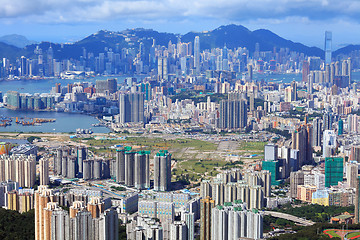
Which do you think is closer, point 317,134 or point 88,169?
point 88,169

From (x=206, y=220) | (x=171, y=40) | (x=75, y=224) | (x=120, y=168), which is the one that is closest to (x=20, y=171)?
(x=120, y=168)

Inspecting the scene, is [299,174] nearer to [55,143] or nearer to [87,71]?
[55,143]

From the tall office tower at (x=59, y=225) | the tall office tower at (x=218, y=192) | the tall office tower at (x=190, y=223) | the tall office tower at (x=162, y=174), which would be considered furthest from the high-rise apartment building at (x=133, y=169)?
the tall office tower at (x=59, y=225)

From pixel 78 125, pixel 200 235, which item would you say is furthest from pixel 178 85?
pixel 200 235

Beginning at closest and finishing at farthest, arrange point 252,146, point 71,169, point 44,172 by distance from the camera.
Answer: point 44,172
point 71,169
point 252,146

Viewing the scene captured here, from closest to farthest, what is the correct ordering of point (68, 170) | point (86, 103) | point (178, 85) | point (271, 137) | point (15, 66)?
point (68, 170)
point (271, 137)
point (86, 103)
point (178, 85)
point (15, 66)

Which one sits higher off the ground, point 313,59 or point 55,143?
point 313,59

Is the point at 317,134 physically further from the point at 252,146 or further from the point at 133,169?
the point at 133,169
